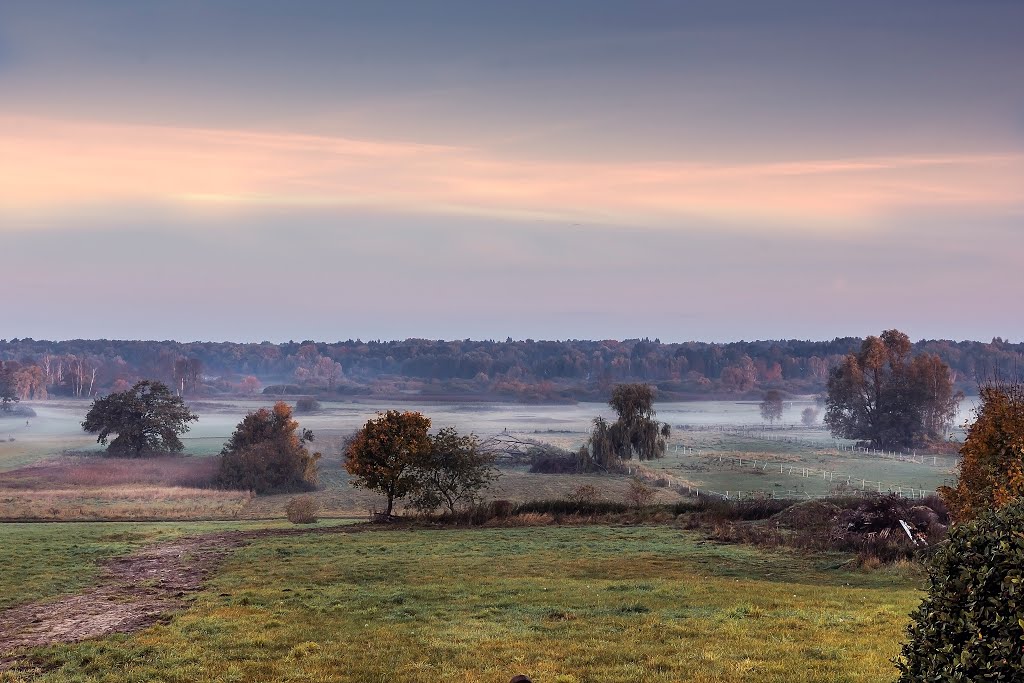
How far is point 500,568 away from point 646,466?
3139 inches

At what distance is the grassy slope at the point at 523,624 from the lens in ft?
48.2

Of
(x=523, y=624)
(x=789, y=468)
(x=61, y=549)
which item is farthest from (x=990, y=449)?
(x=789, y=468)

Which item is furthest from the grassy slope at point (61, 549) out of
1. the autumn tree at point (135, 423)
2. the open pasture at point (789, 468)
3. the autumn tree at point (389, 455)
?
the autumn tree at point (135, 423)

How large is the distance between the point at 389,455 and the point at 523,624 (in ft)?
104

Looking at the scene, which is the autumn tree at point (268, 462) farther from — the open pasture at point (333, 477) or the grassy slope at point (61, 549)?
the grassy slope at point (61, 549)

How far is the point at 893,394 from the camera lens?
13738 cm

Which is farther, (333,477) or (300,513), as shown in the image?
(333,477)

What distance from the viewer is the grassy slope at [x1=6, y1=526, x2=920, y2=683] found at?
14.7m

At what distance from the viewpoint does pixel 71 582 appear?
85.4 ft

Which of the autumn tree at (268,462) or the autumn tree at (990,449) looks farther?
the autumn tree at (268,462)

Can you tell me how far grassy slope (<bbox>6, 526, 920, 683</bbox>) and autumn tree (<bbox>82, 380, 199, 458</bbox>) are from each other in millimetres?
87012

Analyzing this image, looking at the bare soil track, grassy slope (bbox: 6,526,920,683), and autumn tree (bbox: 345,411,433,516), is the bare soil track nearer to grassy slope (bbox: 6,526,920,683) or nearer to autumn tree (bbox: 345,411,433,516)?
grassy slope (bbox: 6,526,920,683)

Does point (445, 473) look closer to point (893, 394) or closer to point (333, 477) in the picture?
point (333, 477)

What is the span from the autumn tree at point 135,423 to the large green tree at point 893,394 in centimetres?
11085
